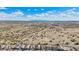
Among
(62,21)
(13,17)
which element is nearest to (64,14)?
(62,21)

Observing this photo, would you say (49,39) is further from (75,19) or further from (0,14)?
(0,14)
